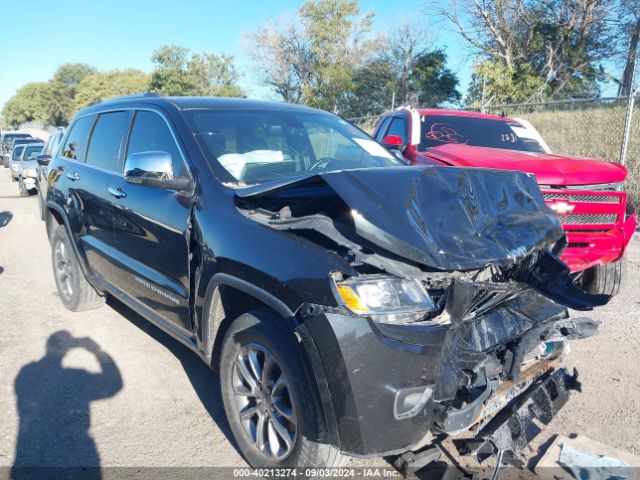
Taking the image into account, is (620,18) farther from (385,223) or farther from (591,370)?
(385,223)

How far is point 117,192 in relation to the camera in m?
3.80

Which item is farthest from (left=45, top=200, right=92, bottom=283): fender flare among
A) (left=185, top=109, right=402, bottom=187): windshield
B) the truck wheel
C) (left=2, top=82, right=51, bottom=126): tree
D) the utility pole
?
(left=2, top=82, right=51, bottom=126): tree

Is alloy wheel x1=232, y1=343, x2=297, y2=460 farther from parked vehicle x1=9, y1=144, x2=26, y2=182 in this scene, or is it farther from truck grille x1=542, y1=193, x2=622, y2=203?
parked vehicle x1=9, y1=144, x2=26, y2=182

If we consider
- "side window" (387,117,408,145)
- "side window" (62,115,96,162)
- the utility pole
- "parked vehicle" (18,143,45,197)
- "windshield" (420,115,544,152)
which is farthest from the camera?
"parked vehicle" (18,143,45,197)

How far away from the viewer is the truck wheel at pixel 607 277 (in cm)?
502

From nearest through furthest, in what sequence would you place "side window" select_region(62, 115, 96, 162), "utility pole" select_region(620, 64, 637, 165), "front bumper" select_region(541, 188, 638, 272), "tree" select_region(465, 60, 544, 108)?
"front bumper" select_region(541, 188, 638, 272) → "side window" select_region(62, 115, 96, 162) → "utility pole" select_region(620, 64, 637, 165) → "tree" select_region(465, 60, 544, 108)

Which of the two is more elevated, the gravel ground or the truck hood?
the truck hood

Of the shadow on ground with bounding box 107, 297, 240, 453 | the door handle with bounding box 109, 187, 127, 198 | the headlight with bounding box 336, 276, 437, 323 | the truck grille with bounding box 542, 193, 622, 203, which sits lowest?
the shadow on ground with bounding box 107, 297, 240, 453

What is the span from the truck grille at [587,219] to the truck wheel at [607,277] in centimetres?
51

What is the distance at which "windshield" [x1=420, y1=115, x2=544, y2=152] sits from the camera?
6527 millimetres

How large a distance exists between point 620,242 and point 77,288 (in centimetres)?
504

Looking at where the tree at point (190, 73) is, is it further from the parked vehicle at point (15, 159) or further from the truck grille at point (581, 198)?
the truck grille at point (581, 198)

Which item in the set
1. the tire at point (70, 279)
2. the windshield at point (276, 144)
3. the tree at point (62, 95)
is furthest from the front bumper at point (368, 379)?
the tree at point (62, 95)

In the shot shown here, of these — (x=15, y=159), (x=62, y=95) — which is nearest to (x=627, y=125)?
(x=15, y=159)
